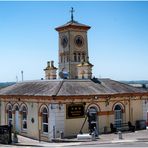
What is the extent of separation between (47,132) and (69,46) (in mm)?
13442

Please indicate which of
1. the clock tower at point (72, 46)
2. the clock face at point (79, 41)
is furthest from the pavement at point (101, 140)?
the clock face at point (79, 41)

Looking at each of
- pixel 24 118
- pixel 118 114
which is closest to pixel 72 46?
pixel 24 118

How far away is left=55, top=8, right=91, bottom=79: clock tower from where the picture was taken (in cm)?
3831

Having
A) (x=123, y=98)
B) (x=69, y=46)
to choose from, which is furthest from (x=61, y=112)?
(x=69, y=46)

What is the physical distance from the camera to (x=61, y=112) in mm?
26375

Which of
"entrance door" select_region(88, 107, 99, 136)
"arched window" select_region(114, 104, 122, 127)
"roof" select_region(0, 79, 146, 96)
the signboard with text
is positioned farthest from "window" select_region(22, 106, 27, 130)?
"arched window" select_region(114, 104, 122, 127)

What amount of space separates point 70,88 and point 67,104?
76.5 inches

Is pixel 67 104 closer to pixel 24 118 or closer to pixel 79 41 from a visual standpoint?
pixel 24 118

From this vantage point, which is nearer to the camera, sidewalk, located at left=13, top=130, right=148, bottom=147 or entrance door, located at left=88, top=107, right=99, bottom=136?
sidewalk, located at left=13, top=130, right=148, bottom=147

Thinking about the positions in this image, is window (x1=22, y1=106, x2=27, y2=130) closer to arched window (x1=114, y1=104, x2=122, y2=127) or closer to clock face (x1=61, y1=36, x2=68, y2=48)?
arched window (x1=114, y1=104, x2=122, y2=127)

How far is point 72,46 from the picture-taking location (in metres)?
38.6

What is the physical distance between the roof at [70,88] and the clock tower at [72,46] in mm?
6418

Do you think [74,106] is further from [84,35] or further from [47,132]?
[84,35]

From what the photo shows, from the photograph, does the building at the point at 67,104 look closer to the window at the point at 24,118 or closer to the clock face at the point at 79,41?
the window at the point at 24,118
